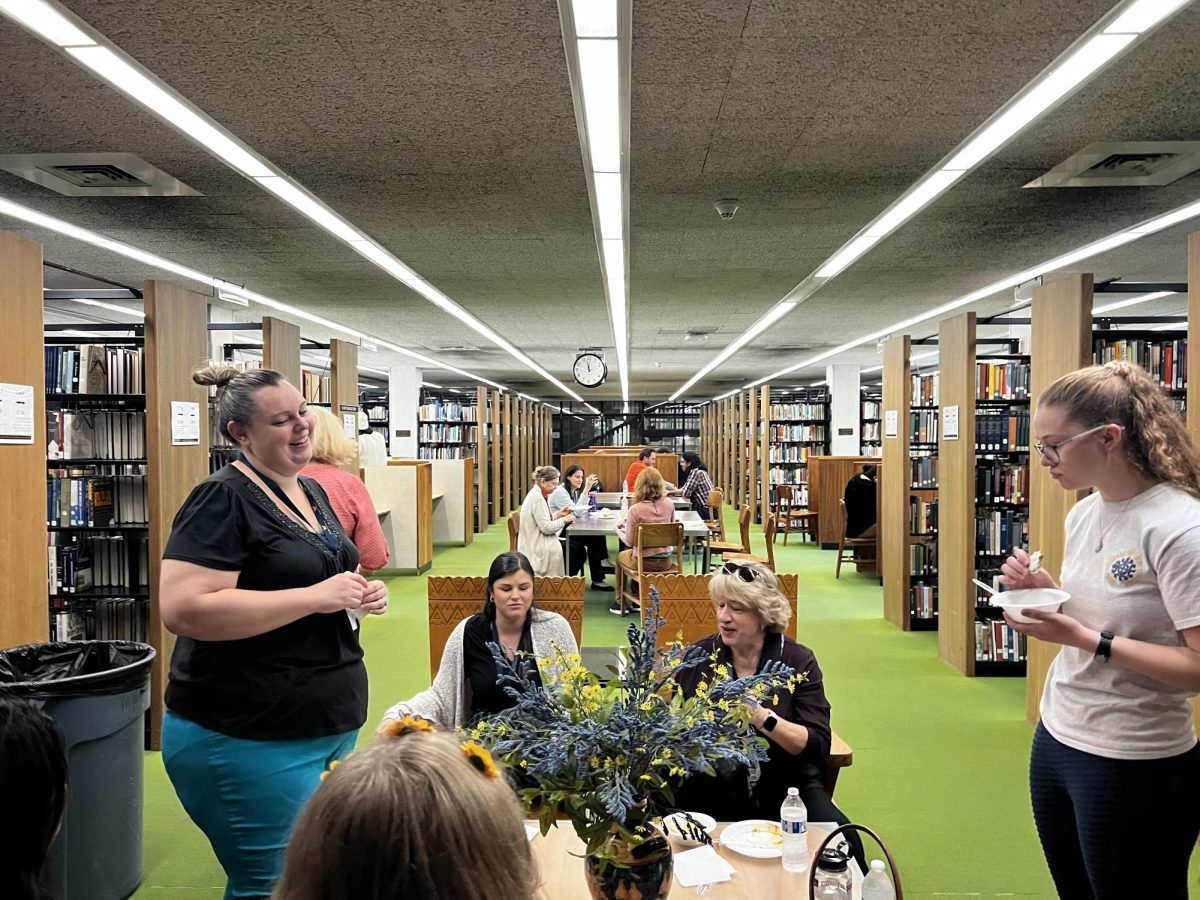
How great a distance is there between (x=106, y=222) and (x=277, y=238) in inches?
44.0

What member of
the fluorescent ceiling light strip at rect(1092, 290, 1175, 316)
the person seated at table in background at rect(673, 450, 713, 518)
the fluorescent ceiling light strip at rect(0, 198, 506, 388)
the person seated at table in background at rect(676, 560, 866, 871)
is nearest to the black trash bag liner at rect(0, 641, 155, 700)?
the person seated at table in background at rect(676, 560, 866, 871)

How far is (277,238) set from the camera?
6.73 metres

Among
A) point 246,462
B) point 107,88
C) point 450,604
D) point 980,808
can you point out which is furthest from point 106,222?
point 980,808

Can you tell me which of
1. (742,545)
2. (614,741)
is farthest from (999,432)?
(614,741)

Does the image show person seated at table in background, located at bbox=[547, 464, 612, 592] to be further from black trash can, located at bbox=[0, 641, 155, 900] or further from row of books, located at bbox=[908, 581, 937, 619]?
black trash can, located at bbox=[0, 641, 155, 900]

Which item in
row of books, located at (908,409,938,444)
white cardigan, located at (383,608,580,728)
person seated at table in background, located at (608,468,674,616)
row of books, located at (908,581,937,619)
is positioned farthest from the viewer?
row of books, located at (908,409,938,444)

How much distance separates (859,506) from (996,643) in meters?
4.17

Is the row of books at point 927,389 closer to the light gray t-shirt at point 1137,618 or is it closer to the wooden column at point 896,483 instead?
the wooden column at point 896,483

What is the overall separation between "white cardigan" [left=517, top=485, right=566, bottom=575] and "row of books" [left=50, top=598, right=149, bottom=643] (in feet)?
10.4

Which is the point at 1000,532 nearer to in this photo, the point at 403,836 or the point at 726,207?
the point at 726,207

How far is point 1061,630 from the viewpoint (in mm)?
1842

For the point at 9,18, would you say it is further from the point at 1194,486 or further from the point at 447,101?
the point at 1194,486

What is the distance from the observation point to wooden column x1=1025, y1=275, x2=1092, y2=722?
479 centimetres

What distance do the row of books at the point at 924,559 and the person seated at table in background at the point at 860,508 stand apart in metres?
2.57
